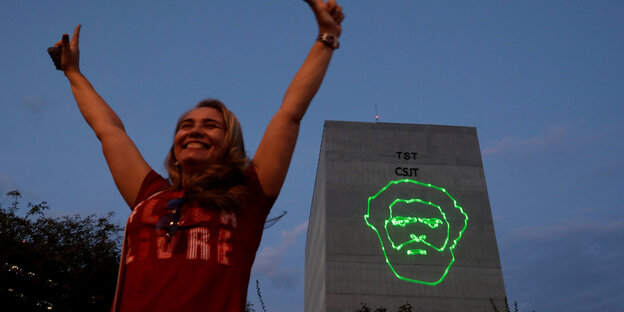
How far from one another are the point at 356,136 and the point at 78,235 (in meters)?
34.8

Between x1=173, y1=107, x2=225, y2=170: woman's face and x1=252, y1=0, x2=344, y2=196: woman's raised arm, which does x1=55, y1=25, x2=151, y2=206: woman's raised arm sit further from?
x1=252, y1=0, x2=344, y2=196: woman's raised arm

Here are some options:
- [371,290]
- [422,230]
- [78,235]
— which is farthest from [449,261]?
[78,235]

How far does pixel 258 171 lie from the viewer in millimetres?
1938

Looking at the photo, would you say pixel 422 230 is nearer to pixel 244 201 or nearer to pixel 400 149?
pixel 400 149

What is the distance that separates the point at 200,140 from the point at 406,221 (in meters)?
45.3

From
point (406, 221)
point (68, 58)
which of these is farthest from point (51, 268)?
point (406, 221)

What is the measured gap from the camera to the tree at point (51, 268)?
643 inches

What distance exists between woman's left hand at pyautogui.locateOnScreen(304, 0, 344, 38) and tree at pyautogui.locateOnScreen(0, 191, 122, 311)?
1705 centimetres

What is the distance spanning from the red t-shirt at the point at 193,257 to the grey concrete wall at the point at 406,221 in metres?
42.6

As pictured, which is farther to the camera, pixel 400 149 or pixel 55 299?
pixel 400 149

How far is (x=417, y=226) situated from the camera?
150 feet

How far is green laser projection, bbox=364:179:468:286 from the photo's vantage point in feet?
144

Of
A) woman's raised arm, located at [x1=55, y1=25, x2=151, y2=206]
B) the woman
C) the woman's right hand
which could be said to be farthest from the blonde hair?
the woman's right hand

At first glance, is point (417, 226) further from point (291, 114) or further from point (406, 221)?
point (291, 114)
